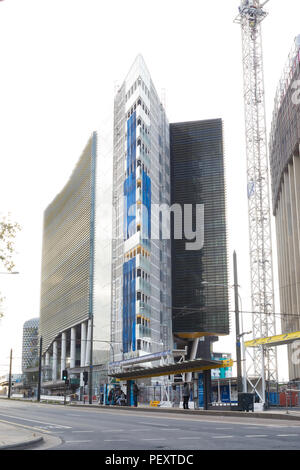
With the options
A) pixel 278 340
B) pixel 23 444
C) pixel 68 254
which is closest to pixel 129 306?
pixel 68 254

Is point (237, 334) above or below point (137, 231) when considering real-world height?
below

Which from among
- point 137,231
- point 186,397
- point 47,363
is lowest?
point 186,397

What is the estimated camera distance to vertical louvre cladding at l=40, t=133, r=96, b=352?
10725cm

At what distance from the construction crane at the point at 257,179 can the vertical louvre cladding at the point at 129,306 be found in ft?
59.2

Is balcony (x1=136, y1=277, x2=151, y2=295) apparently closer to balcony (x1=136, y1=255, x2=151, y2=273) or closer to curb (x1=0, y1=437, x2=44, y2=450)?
balcony (x1=136, y1=255, x2=151, y2=273)

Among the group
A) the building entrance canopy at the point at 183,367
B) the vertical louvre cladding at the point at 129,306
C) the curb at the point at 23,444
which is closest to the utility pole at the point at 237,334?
the building entrance canopy at the point at 183,367

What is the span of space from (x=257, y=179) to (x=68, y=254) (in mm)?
49468

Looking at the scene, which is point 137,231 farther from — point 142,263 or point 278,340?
point 278,340

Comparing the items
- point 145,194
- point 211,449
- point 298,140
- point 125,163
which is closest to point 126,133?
point 125,163

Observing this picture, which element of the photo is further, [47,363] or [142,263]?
[47,363]

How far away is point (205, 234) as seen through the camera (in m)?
118

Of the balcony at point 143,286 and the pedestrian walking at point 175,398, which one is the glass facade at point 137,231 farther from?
the pedestrian walking at point 175,398

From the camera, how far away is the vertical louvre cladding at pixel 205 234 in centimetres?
11150

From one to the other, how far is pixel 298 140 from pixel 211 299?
46529mm
